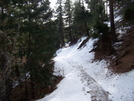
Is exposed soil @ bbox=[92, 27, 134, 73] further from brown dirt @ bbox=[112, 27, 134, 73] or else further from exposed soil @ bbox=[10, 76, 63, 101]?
exposed soil @ bbox=[10, 76, 63, 101]

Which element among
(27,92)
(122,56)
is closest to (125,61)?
(122,56)

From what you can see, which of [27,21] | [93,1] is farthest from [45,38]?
[93,1]

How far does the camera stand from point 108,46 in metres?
13.2

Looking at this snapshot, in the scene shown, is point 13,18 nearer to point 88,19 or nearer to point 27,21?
point 27,21

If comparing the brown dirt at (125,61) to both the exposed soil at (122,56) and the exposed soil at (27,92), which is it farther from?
the exposed soil at (27,92)

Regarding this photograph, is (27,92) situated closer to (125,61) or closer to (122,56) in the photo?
(125,61)

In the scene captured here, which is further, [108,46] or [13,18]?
[108,46]

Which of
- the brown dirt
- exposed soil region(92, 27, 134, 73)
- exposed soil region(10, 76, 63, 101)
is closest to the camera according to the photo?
the brown dirt

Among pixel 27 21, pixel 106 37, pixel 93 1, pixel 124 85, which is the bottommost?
pixel 124 85

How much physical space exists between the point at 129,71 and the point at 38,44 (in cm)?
721

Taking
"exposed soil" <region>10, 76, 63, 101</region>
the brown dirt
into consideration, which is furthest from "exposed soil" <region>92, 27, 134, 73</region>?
"exposed soil" <region>10, 76, 63, 101</region>

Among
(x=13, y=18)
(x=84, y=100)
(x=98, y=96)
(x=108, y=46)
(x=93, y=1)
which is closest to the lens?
(x=84, y=100)

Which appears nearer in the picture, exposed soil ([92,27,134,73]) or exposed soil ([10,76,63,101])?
exposed soil ([92,27,134,73])

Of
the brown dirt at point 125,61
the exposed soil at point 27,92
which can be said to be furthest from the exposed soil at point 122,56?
the exposed soil at point 27,92
